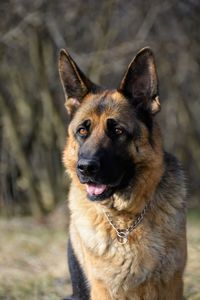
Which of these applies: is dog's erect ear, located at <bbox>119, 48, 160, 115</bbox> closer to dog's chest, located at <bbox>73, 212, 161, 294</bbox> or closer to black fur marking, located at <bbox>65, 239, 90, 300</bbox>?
dog's chest, located at <bbox>73, 212, 161, 294</bbox>

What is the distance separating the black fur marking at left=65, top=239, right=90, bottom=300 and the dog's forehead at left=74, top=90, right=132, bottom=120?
1390 millimetres

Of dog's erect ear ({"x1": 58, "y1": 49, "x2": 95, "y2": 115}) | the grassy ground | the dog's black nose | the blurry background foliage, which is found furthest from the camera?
the blurry background foliage

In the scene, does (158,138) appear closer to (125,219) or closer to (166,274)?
(125,219)

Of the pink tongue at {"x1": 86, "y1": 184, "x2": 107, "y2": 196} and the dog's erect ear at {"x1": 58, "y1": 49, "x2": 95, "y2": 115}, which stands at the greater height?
the dog's erect ear at {"x1": 58, "y1": 49, "x2": 95, "y2": 115}

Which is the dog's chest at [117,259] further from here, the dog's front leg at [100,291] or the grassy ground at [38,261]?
the grassy ground at [38,261]

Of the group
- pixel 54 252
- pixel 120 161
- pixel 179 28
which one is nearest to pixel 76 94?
pixel 120 161

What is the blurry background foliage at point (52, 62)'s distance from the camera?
13781mm

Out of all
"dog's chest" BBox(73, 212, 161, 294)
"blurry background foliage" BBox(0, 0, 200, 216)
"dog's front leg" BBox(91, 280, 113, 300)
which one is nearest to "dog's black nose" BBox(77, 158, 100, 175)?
"dog's chest" BBox(73, 212, 161, 294)

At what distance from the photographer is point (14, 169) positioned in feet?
54.1

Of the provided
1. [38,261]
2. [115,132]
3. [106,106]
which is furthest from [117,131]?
[38,261]

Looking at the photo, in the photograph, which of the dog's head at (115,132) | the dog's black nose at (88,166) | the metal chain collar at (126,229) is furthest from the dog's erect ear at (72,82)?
the metal chain collar at (126,229)

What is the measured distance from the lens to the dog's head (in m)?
5.75

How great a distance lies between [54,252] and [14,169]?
18.8 feet

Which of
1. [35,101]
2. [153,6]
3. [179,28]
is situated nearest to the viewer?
[153,6]
